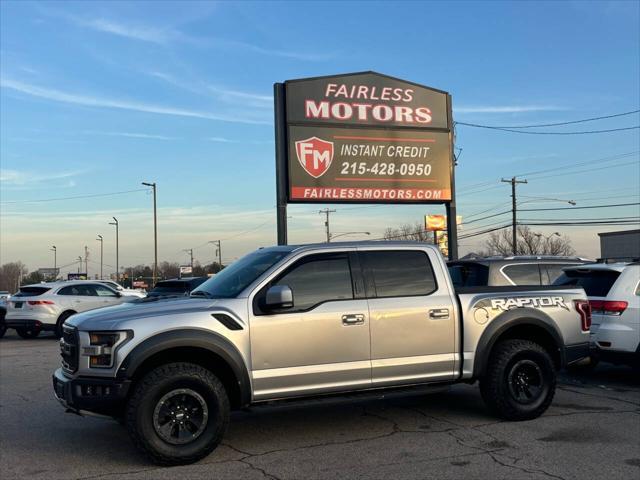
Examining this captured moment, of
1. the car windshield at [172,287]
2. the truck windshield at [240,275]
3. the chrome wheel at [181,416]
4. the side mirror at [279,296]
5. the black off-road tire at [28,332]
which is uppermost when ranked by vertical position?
the truck windshield at [240,275]

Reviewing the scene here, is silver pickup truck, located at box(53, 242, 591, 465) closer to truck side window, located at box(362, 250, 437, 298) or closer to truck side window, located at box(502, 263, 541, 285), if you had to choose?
truck side window, located at box(362, 250, 437, 298)

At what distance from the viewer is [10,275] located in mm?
125500

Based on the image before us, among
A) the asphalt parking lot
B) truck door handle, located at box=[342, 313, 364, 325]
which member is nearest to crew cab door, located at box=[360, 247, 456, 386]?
truck door handle, located at box=[342, 313, 364, 325]

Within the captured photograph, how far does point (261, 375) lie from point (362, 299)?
1283 millimetres

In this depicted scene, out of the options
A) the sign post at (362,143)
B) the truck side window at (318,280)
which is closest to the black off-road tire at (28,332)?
the sign post at (362,143)

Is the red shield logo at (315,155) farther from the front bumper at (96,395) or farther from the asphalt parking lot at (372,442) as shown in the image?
the front bumper at (96,395)

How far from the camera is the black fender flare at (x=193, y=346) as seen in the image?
554 cm

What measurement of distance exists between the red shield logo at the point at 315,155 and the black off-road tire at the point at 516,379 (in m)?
12.5

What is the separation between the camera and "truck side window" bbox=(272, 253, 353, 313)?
6293 millimetres

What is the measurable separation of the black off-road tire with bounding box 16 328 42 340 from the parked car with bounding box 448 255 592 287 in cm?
1306

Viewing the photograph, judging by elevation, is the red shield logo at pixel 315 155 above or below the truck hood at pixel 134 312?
above

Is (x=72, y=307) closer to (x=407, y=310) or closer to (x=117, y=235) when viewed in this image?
(x=407, y=310)

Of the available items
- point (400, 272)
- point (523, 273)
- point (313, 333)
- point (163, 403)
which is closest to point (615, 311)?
point (523, 273)

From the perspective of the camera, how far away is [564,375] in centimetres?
1023
